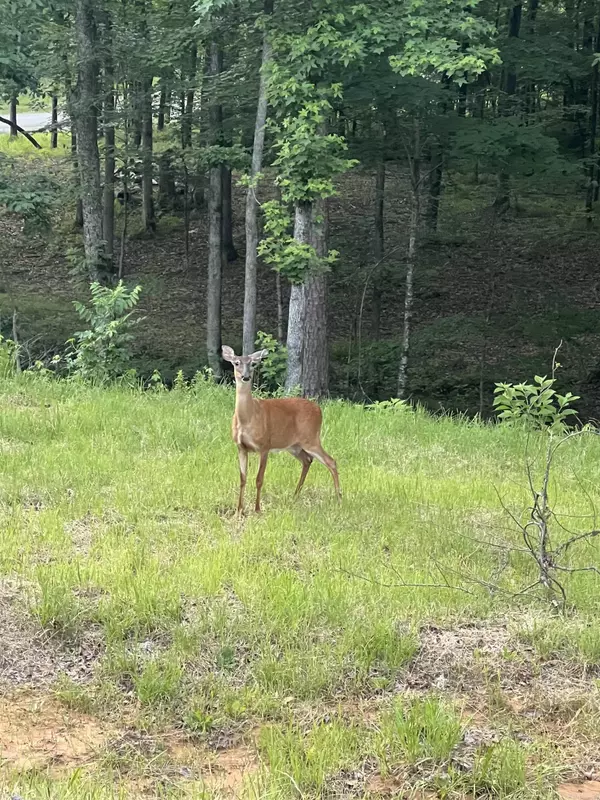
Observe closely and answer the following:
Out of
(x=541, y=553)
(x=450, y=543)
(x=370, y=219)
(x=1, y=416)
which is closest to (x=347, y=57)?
(x=1, y=416)

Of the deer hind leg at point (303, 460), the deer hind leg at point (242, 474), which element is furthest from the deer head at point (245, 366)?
the deer hind leg at point (303, 460)

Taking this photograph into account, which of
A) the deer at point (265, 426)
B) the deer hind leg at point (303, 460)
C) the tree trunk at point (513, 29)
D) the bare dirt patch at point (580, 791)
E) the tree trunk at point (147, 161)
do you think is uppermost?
the tree trunk at point (513, 29)

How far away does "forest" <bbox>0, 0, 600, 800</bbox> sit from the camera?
3.34 metres

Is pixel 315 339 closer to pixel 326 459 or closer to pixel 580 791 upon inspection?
pixel 326 459

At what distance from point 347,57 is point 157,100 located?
9.74m

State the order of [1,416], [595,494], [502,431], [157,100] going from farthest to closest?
[157,100] → [502,431] → [1,416] → [595,494]

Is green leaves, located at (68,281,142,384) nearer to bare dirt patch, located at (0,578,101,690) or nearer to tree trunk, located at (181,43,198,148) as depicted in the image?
tree trunk, located at (181,43,198,148)

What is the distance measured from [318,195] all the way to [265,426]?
5807mm

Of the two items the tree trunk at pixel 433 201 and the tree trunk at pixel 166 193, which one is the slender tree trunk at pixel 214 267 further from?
the tree trunk at pixel 166 193

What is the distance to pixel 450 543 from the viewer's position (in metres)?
5.51

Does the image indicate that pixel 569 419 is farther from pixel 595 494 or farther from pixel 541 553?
pixel 541 553

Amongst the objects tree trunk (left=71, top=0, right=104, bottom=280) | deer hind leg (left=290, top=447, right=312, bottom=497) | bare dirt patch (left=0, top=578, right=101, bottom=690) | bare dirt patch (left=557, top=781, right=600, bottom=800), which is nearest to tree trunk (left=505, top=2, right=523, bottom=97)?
tree trunk (left=71, top=0, right=104, bottom=280)

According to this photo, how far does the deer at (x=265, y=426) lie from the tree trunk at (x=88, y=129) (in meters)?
10.2

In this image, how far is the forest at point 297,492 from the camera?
3338mm
